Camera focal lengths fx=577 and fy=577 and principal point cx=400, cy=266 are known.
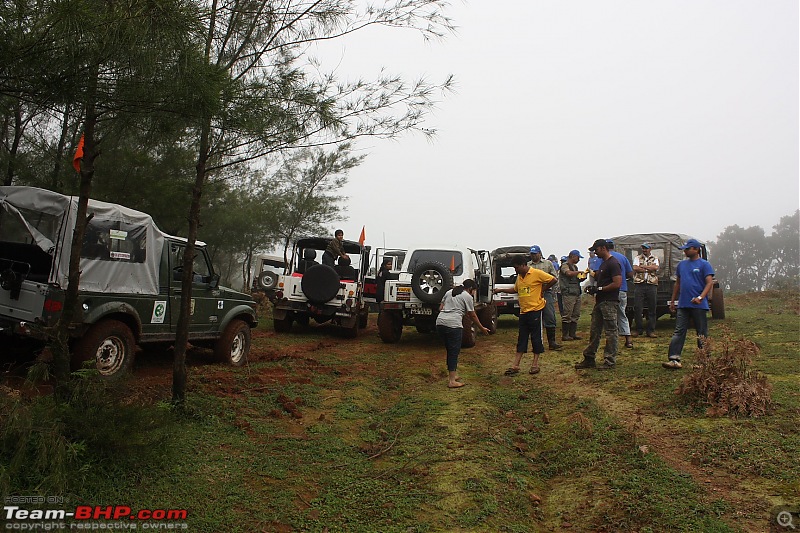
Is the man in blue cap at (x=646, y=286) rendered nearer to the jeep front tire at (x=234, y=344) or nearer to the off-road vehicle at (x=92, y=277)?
the jeep front tire at (x=234, y=344)

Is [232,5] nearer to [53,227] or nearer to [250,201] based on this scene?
[53,227]

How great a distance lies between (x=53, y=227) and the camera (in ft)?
21.8

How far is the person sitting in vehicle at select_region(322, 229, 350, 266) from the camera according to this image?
1312cm

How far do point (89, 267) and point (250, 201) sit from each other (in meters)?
18.1

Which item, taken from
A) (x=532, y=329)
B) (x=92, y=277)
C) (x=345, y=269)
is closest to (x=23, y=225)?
(x=92, y=277)

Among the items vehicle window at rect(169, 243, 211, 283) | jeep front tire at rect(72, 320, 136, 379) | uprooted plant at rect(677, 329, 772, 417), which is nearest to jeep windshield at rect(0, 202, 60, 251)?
jeep front tire at rect(72, 320, 136, 379)

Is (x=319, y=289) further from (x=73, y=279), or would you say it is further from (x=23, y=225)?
(x=73, y=279)

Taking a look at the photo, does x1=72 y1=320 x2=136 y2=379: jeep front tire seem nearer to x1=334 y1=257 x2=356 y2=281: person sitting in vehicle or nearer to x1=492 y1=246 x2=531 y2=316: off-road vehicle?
x1=334 y1=257 x2=356 y2=281: person sitting in vehicle

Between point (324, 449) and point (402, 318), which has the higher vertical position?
point (402, 318)

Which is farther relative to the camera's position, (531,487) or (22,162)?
(22,162)

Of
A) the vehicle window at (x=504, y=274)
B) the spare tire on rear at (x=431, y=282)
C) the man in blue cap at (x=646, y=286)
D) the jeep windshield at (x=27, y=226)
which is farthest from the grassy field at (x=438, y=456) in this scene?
the vehicle window at (x=504, y=274)

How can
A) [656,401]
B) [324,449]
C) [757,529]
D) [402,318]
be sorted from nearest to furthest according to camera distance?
[757,529], [324,449], [656,401], [402,318]

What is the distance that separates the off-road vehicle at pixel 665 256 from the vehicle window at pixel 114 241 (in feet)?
31.7

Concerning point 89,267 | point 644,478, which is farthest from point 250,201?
point 644,478
